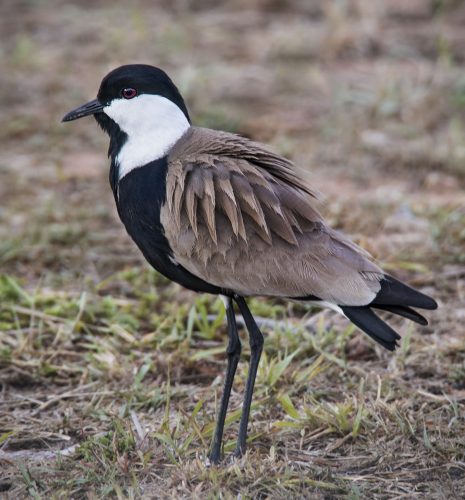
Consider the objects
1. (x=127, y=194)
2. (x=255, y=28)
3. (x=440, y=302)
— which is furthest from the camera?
(x=255, y=28)

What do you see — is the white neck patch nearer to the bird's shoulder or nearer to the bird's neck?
the bird's neck

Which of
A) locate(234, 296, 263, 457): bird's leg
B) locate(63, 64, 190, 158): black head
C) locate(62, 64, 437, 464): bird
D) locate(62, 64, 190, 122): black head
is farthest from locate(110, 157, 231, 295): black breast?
locate(62, 64, 190, 122): black head

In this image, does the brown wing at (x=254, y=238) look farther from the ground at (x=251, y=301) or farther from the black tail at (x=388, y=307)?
the ground at (x=251, y=301)

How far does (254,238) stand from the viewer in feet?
13.1

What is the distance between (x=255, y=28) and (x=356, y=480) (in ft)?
22.7

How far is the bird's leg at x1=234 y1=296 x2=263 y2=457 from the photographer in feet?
13.1

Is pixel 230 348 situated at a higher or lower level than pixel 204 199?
lower

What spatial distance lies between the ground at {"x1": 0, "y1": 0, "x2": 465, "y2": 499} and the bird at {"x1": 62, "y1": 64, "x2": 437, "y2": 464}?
39cm

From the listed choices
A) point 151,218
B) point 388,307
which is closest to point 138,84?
point 151,218

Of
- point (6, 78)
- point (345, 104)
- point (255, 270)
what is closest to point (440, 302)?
point (255, 270)

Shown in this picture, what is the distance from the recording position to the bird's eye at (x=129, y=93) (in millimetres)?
4410

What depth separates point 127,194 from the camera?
4.14 metres

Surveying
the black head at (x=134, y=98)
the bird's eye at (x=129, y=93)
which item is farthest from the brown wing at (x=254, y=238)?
the bird's eye at (x=129, y=93)

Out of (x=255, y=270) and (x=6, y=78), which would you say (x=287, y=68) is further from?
(x=255, y=270)
